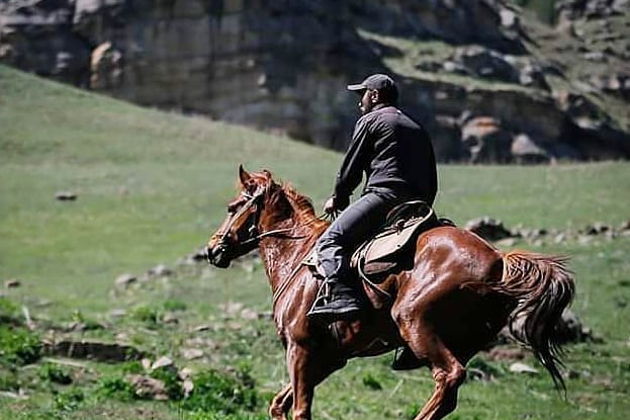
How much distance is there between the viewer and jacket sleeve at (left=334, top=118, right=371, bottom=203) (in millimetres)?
10531

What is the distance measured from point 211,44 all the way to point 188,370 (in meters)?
67.5

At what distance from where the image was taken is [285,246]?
1140cm

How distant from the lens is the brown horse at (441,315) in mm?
9844

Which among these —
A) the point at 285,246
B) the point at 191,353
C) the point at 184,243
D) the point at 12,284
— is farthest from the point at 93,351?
the point at 184,243

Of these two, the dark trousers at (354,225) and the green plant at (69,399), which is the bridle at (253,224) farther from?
the green plant at (69,399)

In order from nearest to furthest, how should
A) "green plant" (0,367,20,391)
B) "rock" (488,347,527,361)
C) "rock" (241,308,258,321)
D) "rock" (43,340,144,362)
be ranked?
"green plant" (0,367,20,391), "rock" (43,340,144,362), "rock" (488,347,527,361), "rock" (241,308,258,321)

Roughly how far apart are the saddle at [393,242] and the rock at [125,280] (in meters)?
19.1

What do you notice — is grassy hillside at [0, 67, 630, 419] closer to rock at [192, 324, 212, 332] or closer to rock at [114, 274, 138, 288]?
rock at [192, 324, 212, 332]

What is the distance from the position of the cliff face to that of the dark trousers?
69185 mm

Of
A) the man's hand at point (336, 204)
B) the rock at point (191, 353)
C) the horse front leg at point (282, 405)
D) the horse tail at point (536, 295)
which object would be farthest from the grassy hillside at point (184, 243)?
the horse tail at point (536, 295)

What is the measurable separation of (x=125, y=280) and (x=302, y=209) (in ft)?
60.9

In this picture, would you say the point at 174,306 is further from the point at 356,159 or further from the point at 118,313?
the point at 356,159

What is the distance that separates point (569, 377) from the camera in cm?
1805

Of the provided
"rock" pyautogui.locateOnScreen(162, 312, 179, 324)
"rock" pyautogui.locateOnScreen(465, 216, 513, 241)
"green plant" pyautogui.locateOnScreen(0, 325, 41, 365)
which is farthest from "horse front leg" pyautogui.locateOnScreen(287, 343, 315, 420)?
"rock" pyautogui.locateOnScreen(465, 216, 513, 241)
